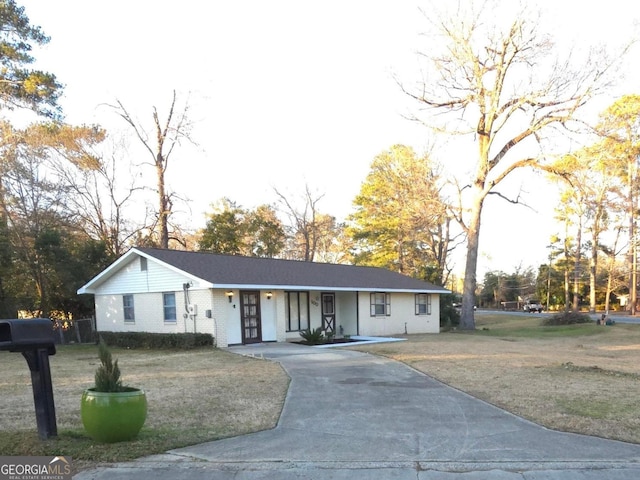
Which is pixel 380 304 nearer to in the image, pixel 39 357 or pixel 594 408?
pixel 594 408

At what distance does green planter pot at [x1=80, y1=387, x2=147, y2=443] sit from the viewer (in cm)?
529

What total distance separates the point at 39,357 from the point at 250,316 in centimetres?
1448

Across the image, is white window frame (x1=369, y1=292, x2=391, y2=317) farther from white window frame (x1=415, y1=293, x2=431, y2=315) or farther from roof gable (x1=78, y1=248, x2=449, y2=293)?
white window frame (x1=415, y1=293, x2=431, y2=315)

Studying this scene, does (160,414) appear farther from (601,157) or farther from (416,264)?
(416,264)

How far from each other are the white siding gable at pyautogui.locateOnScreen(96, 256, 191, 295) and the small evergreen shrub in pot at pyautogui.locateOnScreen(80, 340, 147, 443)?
13303 millimetres

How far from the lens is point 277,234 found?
41.1 m

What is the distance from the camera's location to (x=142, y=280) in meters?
21.0

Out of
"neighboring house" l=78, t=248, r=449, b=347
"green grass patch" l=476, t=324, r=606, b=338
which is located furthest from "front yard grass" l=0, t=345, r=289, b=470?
"green grass patch" l=476, t=324, r=606, b=338

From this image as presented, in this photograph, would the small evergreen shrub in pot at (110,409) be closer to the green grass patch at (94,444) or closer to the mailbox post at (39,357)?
the green grass patch at (94,444)

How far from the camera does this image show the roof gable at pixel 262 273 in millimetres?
19234

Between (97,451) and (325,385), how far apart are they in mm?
5372

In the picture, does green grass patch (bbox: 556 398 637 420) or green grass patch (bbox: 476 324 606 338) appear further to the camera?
green grass patch (bbox: 476 324 606 338)

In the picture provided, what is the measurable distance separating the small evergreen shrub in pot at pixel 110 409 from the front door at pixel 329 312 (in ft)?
61.5

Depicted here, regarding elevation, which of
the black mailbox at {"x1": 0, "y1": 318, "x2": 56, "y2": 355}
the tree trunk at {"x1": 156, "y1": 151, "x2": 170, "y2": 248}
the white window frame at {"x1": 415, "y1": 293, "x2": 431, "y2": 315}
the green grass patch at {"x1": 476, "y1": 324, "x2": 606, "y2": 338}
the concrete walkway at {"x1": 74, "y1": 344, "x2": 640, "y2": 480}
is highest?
the tree trunk at {"x1": 156, "y1": 151, "x2": 170, "y2": 248}
